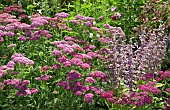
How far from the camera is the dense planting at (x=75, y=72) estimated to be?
176 inches

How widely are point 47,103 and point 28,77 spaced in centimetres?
42

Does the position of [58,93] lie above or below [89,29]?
below

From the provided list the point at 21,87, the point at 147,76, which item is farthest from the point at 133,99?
the point at 21,87

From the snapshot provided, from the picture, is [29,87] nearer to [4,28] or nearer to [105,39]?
[4,28]

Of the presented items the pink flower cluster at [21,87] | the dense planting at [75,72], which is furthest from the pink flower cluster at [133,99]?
the pink flower cluster at [21,87]

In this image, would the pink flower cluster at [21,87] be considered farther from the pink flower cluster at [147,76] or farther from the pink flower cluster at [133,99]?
the pink flower cluster at [147,76]

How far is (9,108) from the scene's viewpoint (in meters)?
4.68

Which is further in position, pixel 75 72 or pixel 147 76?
pixel 147 76

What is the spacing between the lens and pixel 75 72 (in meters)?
4.49

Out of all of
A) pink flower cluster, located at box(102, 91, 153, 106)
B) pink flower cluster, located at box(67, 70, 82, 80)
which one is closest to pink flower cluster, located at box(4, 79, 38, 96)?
pink flower cluster, located at box(67, 70, 82, 80)

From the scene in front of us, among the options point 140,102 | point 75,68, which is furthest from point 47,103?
point 140,102

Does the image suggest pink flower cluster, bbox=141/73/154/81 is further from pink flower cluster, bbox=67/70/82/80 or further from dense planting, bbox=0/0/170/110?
pink flower cluster, bbox=67/70/82/80

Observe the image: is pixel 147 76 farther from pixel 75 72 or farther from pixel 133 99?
pixel 75 72

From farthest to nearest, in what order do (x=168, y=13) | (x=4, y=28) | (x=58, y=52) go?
1. (x=168, y=13)
2. (x=4, y=28)
3. (x=58, y=52)
